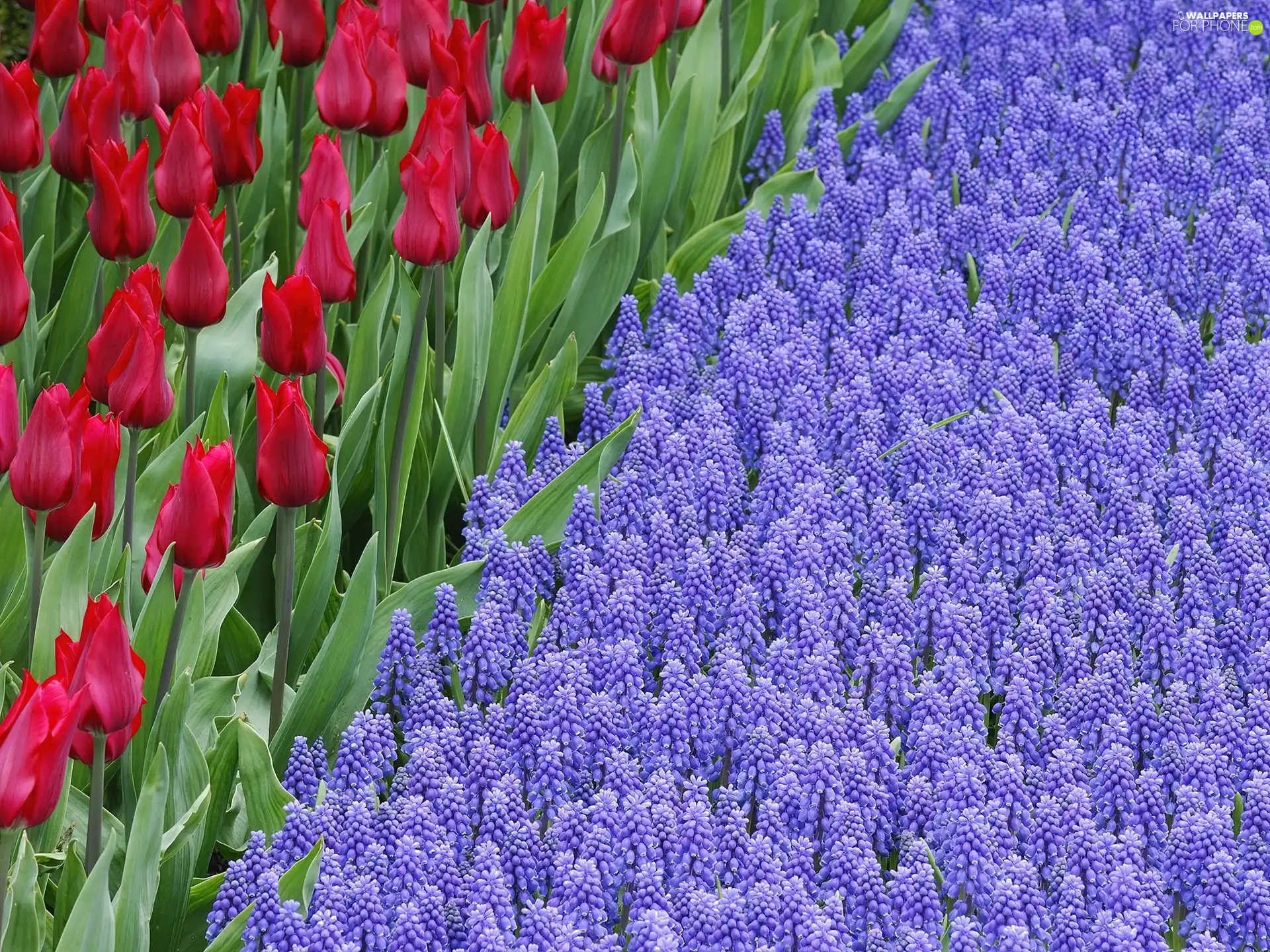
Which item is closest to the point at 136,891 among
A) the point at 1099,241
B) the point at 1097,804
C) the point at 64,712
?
the point at 64,712

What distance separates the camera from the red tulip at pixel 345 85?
2785 millimetres

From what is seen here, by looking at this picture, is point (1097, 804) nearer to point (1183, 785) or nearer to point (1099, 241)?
point (1183, 785)

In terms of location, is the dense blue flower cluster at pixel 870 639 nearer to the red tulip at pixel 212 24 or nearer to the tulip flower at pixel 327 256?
the tulip flower at pixel 327 256

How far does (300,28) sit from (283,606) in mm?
1304

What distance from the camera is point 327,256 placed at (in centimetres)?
244

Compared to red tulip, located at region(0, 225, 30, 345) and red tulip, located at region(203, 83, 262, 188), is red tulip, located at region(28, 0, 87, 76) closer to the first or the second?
red tulip, located at region(203, 83, 262, 188)

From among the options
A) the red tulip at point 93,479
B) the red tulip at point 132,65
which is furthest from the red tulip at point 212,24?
the red tulip at point 93,479

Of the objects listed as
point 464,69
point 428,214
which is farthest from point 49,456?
point 464,69

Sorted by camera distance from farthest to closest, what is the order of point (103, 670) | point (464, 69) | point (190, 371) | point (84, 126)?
point (464, 69), point (84, 126), point (190, 371), point (103, 670)

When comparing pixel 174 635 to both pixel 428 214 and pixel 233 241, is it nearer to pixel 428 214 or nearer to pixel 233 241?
pixel 428 214

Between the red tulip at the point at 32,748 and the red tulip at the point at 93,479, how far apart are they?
0.47m

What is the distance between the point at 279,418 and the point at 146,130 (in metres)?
1.62

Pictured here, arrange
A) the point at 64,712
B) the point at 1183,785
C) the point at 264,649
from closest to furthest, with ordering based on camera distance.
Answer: the point at 64,712
the point at 1183,785
the point at 264,649

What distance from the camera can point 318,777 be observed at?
225 cm
